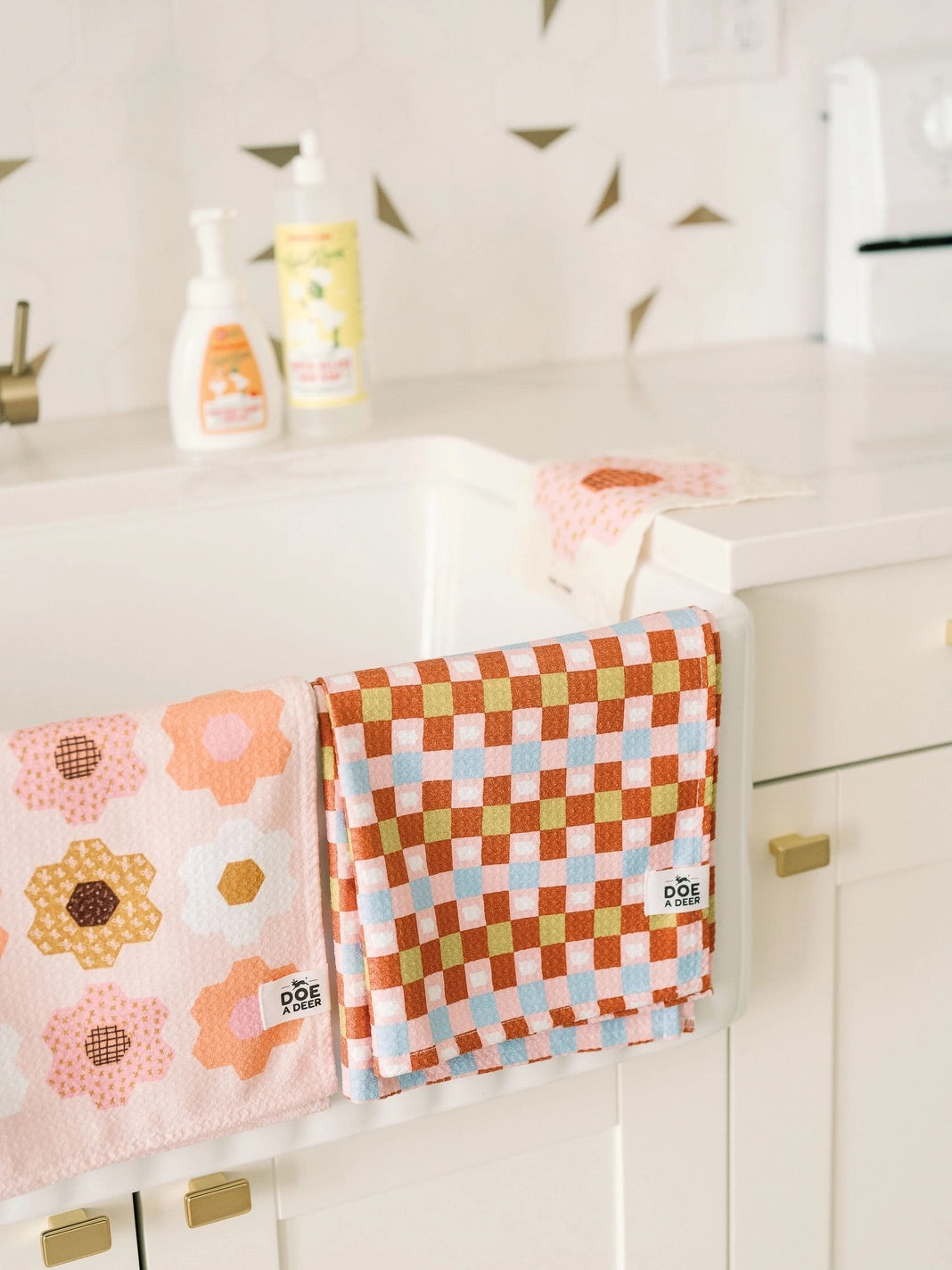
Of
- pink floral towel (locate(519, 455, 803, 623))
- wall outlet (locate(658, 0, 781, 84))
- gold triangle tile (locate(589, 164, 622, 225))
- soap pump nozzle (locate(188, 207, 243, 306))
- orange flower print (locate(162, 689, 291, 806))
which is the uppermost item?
wall outlet (locate(658, 0, 781, 84))

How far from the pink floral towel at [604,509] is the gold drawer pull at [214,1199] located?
0.40 metres

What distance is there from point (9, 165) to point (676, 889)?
0.85 metres

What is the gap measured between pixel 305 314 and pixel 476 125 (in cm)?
33

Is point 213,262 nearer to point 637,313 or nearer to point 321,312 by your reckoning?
point 321,312

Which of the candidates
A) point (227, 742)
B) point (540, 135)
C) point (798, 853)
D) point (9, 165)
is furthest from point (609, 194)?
point (227, 742)

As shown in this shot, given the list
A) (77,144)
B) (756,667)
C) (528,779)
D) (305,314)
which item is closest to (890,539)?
(756,667)

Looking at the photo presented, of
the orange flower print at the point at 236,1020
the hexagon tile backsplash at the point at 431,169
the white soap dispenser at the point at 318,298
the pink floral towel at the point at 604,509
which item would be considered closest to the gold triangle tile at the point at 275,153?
the hexagon tile backsplash at the point at 431,169

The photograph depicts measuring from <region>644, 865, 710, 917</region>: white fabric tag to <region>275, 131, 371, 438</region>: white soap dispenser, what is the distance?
1.77 ft

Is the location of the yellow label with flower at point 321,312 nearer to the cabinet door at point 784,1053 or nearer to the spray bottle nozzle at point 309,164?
the spray bottle nozzle at point 309,164

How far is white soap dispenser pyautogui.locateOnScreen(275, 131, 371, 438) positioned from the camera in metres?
1.15

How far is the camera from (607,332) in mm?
1480

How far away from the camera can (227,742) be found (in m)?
0.68

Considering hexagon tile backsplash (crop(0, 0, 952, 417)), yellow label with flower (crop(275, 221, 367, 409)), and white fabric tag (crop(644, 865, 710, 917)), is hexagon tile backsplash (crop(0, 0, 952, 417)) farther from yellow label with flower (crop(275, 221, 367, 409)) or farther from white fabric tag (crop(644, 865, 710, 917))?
white fabric tag (crop(644, 865, 710, 917))

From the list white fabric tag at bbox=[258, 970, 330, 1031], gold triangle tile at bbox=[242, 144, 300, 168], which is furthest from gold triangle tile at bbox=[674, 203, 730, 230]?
white fabric tag at bbox=[258, 970, 330, 1031]
